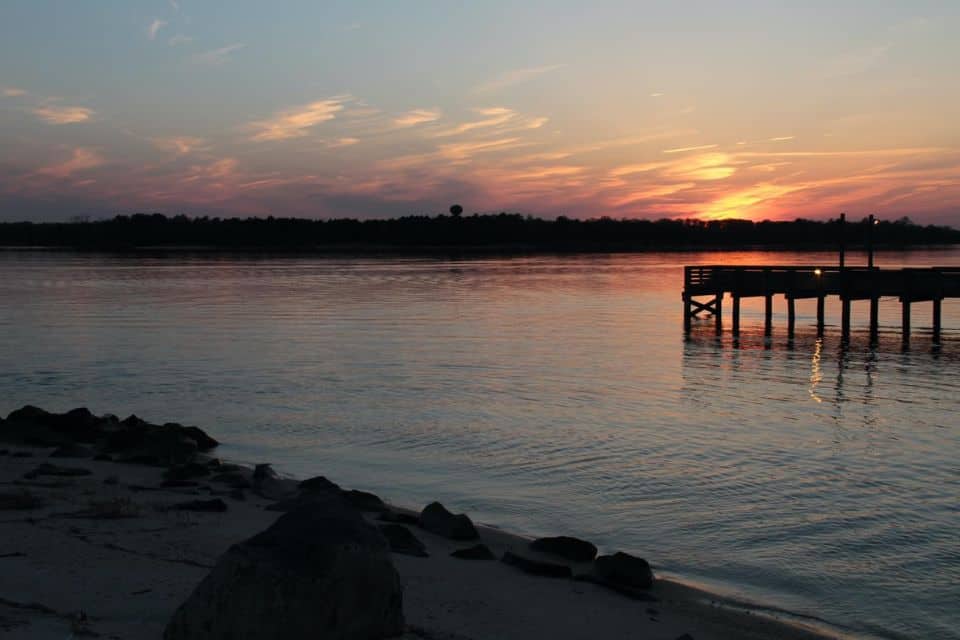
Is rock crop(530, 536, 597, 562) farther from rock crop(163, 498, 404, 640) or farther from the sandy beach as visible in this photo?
rock crop(163, 498, 404, 640)

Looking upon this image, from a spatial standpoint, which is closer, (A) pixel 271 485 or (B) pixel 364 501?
(B) pixel 364 501

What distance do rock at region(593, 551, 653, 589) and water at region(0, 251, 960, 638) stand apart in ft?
3.30

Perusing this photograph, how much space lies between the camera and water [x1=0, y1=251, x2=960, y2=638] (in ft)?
38.8

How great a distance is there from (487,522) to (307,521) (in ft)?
20.1

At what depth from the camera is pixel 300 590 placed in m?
6.76

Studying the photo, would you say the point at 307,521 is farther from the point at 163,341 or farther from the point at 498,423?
the point at 163,341

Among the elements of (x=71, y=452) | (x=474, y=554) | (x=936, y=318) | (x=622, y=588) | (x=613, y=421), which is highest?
(x=936, y=318)

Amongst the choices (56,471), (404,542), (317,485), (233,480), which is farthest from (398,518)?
(56,471)

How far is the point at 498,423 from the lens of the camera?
67.1ft

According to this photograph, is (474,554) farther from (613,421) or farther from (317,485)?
(613,421)

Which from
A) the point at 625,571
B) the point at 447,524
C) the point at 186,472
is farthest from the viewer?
the point at 186,472

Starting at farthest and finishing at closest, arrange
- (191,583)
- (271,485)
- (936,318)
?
(936,318) → (271,485) → (191,583)

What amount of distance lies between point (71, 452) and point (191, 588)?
8.20 metres

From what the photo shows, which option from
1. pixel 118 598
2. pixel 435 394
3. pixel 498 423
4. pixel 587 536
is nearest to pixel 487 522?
pixel 587 536
